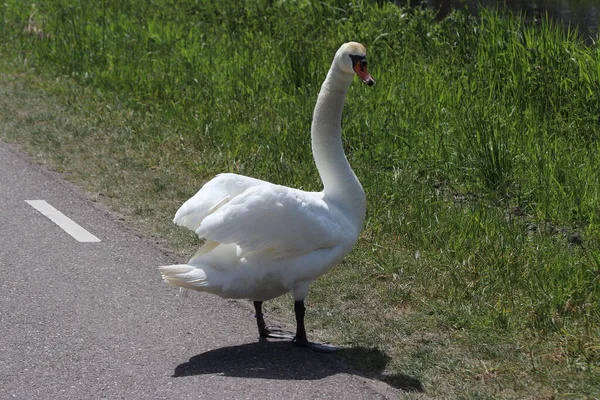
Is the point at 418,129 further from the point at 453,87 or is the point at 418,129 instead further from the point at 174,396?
the point at 174,396

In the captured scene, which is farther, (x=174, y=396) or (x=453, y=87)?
(x=453, y=87)

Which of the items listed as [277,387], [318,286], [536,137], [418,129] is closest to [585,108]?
[536,137]

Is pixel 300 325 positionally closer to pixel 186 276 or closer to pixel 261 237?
pixel 261 237

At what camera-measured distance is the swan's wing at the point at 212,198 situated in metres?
4.80

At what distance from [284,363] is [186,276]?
2.01 feet

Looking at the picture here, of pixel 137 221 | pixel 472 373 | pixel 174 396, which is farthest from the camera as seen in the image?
pixel 137 221

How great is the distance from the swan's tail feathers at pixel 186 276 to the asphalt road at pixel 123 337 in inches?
13.9

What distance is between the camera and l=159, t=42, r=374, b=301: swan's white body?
4.60 m

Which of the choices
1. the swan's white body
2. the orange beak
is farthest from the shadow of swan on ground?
the orange beak

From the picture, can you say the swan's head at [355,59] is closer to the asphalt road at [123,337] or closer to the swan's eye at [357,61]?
the swan's eye at [357,61]

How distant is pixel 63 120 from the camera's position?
8.97m

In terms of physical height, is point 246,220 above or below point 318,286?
above

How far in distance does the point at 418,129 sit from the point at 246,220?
379 centimetres

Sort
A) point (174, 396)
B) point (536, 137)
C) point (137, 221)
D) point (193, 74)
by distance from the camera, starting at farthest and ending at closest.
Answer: point (193, 74)
point (536, 137)
point (137, 221)
point (174, 396)
